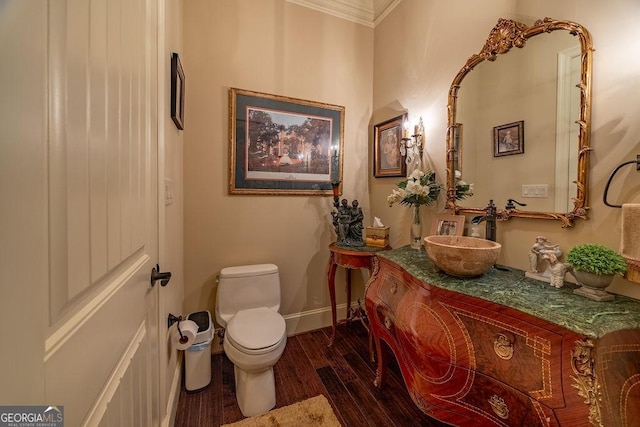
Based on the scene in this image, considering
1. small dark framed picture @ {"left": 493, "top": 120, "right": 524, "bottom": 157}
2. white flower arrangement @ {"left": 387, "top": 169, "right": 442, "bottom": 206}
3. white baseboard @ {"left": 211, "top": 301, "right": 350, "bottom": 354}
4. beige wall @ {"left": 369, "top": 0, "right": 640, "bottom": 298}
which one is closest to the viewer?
beige wall @ {"left": 369, "top": 0, "right": 640, "bottom": 298}

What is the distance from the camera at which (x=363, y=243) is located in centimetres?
202

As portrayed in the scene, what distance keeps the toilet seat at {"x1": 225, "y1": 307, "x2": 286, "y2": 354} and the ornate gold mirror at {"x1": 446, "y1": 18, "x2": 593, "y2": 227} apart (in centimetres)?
138

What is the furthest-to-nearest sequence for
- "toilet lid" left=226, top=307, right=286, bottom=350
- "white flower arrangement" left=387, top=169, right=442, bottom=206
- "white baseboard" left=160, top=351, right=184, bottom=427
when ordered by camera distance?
"white flower arrangement" left=387, top=169, right=442, bottom=206
"toilet lid" left=226, top=307, right=286, bottom=350
"white baseboard" left=160, top=351, right=184, bottom=427

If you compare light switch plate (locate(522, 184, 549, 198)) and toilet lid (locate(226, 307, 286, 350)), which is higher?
light switch plate (locate(522, 184, 549, 198))

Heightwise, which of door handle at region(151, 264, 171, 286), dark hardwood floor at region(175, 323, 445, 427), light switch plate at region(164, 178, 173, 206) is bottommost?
dark hardwood floor at region(175, 323, 445, 427)

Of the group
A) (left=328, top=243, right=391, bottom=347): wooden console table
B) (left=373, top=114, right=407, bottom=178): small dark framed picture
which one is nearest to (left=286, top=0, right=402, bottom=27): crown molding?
(left=373, top=114, right=407, bottom=178): small dark framed picture

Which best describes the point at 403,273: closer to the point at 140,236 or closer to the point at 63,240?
the point at 140,236

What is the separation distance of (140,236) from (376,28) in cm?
269

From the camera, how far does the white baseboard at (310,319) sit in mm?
2170

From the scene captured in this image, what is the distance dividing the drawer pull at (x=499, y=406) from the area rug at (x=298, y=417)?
2.75ft

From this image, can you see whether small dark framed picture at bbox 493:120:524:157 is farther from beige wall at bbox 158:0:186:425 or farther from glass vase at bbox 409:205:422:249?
beige wall at bbox 158:0:186:425

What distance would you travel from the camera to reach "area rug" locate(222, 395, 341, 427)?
1.32 m

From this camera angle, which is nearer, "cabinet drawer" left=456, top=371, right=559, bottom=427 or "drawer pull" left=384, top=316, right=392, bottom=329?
"cabinet drawer" left=456, top=371, right=559, bottom=427

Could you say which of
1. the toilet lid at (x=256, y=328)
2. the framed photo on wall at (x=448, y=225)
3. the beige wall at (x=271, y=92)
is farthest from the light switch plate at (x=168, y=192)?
the framed photo on wall at (x=448, y=225)
